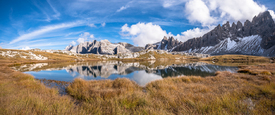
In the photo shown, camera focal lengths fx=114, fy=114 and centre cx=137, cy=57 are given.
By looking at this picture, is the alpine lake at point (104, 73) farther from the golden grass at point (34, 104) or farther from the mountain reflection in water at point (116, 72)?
the golden grass at point (34, 104)

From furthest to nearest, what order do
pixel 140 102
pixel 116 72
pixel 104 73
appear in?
pixel 116 72 < pixel 104 73 < pixel 140 102

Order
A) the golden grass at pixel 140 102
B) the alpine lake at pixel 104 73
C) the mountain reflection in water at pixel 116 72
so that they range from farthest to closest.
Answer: the mountain reflection in water at pixel 116 72, the alpine lake at pixel 104 73, the golden grass at pixel 140 102

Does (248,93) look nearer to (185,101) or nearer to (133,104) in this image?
(185,101)

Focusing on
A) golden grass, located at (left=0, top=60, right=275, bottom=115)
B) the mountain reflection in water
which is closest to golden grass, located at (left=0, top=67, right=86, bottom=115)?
golden grass, located at (left=0, top=60, right=275, bottom=115)

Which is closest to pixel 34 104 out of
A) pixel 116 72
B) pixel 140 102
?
pixel 140 102

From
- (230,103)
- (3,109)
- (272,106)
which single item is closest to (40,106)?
(3,109)

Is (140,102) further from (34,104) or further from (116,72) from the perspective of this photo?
(116,72)

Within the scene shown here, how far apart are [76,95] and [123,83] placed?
185 inches

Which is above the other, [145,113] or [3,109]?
[3,109]

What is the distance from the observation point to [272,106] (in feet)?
19.1

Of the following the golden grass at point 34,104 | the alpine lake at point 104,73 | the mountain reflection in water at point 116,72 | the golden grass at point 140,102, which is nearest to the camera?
the golden grass at point 34,104

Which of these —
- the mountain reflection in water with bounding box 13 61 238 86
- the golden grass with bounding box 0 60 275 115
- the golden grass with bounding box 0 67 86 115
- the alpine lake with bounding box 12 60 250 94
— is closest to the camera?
the golden grass with bounding box 0 67 86 115

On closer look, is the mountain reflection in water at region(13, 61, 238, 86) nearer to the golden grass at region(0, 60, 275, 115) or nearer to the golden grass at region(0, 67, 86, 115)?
the golden grass at region(0, 60, 275, 115)

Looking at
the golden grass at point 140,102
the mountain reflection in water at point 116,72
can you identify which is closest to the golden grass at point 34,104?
the golden grass at point 140,102
